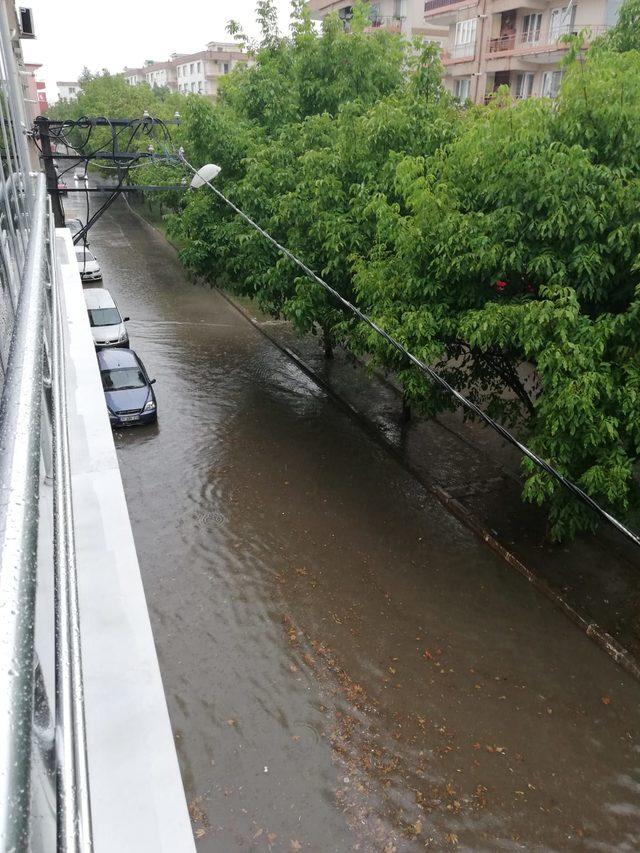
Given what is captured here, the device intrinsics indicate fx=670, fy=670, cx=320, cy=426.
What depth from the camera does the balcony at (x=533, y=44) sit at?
2136 cm

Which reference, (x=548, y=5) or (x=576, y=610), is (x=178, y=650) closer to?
(x=576, y=610)

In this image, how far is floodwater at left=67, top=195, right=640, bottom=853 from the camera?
6.43m

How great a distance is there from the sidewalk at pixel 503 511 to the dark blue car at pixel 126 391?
14.1ft

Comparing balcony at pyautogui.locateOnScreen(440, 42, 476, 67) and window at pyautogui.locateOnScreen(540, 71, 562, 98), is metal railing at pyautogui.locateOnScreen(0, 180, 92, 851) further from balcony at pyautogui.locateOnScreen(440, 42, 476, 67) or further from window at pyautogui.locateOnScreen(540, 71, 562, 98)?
balcony at pyautogui.locateOnScreen(440, 42, 476, 67)

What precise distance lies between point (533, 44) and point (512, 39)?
41.9 inches

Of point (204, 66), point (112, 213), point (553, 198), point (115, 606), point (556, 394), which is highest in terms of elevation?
point (204, 66)

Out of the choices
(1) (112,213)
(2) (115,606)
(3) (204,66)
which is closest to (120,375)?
(2) (115,606)

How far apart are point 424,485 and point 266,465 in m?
2.92

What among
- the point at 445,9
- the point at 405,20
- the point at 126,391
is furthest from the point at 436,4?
the point at 126,391

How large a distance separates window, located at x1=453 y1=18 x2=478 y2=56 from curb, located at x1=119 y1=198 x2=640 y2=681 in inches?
610


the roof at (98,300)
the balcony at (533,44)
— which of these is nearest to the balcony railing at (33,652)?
the roof at (98,300)

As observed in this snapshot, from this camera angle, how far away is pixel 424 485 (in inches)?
478

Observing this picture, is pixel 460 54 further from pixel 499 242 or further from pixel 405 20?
pixel 499 242

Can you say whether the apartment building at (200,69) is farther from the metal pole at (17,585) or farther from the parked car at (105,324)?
the metal pole at (17,585)
